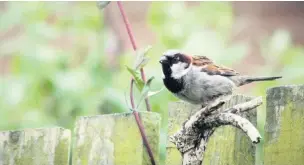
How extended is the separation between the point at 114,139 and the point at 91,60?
3.91 feet

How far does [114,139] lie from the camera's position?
192 cm

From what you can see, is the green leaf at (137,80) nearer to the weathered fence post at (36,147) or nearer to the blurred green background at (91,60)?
the weathered fence post at (36,147)

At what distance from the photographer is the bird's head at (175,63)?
6.86 feet

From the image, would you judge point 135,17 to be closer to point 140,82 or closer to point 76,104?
point 76,104

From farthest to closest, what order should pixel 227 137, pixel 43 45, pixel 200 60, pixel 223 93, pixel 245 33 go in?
pixel 245 33 < pixel 43 45 < pixel 200 60 < pixel 223 93 < pixel 227 137

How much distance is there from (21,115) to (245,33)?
2.22 m

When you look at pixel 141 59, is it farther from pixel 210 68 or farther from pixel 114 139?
pixel 210 68

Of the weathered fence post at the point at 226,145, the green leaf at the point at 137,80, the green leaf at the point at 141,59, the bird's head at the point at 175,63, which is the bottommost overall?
the weathered fence post at the point at 226,145

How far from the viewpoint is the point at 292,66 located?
289cm

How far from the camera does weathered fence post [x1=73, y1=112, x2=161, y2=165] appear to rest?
1.88 meters

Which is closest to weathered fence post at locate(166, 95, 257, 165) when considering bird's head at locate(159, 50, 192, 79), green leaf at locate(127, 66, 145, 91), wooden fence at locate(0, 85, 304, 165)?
wooden fence at locate(0, 85, 304, 165)

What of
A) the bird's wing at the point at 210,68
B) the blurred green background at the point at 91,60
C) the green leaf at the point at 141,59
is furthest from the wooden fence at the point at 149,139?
the blurred green background at the point at 91,60

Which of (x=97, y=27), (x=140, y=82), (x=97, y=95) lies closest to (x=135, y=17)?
(x=97, y=27)

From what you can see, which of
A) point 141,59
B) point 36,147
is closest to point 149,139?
point 141,59
